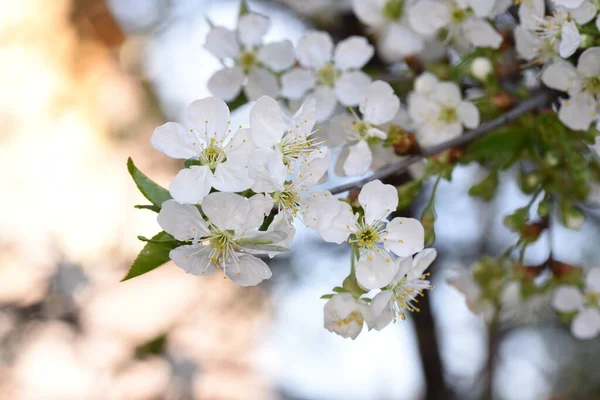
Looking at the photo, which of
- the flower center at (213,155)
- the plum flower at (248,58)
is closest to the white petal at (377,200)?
the flower center at (213,155)

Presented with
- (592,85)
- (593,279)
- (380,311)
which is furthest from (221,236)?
(593,279)

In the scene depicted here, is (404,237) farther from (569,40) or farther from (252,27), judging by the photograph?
(252,27)

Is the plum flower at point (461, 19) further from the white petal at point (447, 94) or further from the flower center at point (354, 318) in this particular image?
the flower center at point (354, 318)

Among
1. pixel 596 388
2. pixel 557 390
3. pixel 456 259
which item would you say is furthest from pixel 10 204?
pixel 596 388

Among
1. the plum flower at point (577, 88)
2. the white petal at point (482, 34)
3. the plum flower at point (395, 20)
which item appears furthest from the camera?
the plum flower at point (395, 20)

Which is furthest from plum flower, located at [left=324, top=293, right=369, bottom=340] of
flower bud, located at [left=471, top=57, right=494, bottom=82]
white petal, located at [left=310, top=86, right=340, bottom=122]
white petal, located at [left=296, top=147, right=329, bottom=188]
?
flower bud, located at [left=471, top=57, right=494, bottom=82]

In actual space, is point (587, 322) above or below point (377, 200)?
below

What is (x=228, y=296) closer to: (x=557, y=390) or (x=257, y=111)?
(x=557, y=390)
